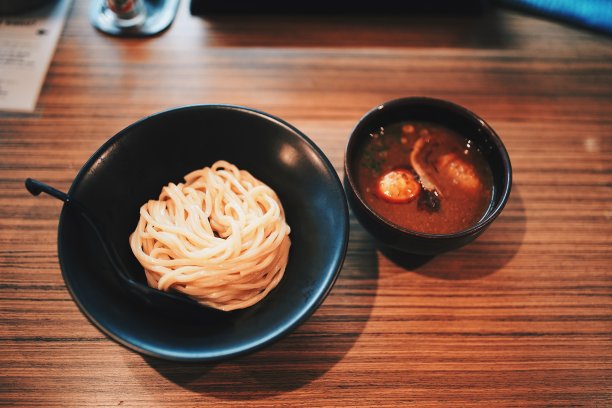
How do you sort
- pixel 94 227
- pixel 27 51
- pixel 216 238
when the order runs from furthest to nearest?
1. pixel 27 51
2. pixel 216 238
3. pixel 94 227

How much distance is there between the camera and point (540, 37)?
8.23 ft

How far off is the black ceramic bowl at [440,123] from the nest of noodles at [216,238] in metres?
0.28

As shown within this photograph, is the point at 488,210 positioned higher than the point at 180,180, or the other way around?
the point at 488,210

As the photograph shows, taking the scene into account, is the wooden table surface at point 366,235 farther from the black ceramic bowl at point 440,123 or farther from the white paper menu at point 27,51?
the black ceramic bowl at point 440,123

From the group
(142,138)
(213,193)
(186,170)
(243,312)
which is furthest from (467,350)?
(142,138)

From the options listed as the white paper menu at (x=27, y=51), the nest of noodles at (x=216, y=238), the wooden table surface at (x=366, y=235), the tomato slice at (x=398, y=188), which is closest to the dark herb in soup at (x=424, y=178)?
the tomato slice at (x=398, y=188)

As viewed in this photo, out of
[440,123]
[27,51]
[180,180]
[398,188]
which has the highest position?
[440,123]

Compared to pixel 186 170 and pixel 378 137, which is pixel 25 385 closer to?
pixel 186 170

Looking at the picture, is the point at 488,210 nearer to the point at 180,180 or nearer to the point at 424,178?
the point at 424,178

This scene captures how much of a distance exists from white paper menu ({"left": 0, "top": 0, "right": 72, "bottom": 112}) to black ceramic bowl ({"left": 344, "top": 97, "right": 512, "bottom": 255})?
149 centimetres

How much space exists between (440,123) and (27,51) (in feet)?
6.40

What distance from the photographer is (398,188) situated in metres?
1.68

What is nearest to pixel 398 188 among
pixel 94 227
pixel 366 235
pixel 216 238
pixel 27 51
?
pixel 366 235

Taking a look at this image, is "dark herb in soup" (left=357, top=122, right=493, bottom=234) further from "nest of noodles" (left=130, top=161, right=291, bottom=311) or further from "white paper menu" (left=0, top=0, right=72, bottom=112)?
"white paper menu" (left=0, top=0, right=72, bottom=112)
